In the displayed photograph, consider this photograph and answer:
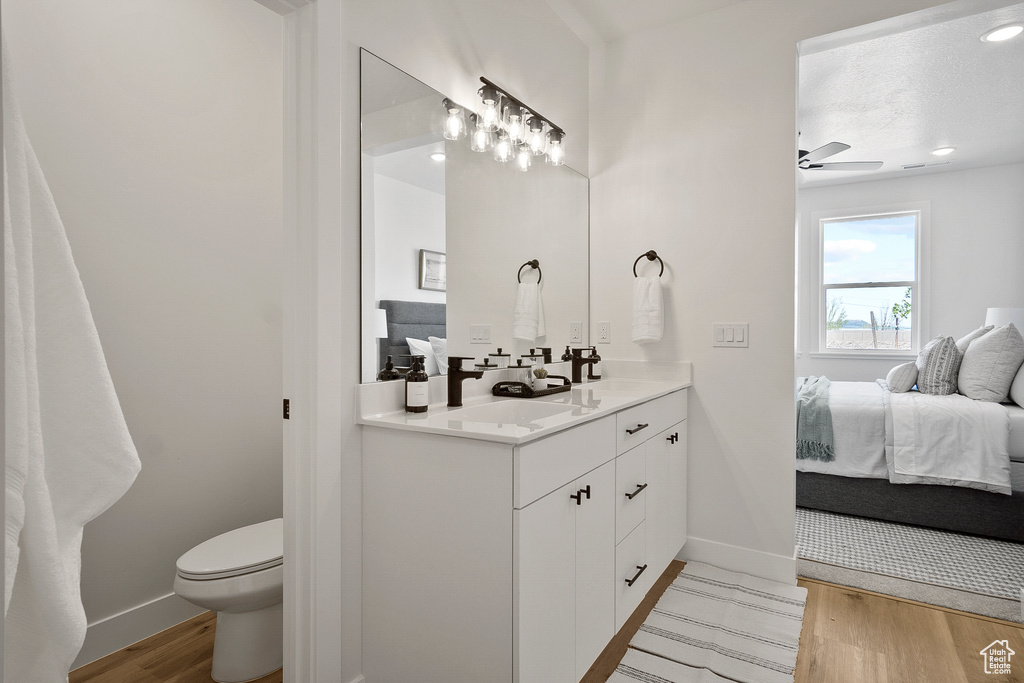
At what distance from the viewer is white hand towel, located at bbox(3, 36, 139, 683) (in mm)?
651

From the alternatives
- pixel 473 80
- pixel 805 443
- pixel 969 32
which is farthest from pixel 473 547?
pixel 969 32

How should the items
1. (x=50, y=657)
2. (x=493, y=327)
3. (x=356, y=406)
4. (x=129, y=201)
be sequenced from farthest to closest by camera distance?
(x=493, y=327) < (x=129, y=201) < (x=356, y=406) < (x=50, y=657)

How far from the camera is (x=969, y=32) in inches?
107

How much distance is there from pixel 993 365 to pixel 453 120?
3.46 meters

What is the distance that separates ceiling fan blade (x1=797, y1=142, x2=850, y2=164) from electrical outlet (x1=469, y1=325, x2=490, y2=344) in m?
2.82

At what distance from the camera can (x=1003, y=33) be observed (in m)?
2.70

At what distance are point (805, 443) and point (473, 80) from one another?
107 inches

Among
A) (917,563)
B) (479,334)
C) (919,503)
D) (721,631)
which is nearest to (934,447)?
(919,503)

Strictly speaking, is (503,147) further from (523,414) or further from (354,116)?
(523,414)

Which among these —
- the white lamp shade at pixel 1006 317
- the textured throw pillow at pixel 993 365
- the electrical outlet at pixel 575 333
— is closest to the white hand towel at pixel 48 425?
the electrical outlet at pixel 575 333

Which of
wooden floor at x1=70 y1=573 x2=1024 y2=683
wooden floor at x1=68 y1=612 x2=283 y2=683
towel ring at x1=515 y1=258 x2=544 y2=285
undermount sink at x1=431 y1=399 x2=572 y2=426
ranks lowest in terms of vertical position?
wooden floor at x1=68 y1=612 x2=283 y2=683

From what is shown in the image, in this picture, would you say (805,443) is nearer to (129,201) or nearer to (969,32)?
(969,32)

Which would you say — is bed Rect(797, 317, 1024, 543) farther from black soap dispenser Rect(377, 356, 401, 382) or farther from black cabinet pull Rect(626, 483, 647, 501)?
black soap dispenser Rect(377, 356, 401, 382)

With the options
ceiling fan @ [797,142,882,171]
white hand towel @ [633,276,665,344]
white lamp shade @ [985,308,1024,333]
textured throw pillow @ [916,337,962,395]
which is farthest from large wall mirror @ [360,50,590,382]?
white lamp shade @ [985,308,1024,333]
